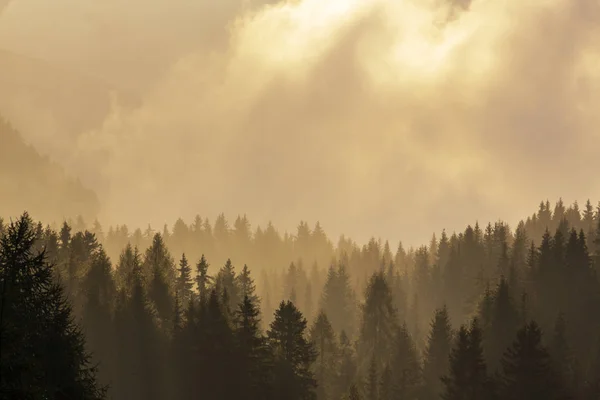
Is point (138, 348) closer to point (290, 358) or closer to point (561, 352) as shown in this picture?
point (290, 358)

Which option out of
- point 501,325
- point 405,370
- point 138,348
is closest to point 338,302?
point 405,370

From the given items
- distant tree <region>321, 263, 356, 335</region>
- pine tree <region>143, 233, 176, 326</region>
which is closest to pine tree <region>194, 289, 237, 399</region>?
pine tree <region>143, 233, 176, 326</region>

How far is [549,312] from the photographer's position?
3221 inches

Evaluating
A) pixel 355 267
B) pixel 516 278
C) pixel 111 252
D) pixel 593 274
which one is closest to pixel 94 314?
pixel 516 278

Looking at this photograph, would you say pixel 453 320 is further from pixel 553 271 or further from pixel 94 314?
pixel 94 314

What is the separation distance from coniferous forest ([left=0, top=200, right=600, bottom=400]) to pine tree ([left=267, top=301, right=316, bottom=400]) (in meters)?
0.11

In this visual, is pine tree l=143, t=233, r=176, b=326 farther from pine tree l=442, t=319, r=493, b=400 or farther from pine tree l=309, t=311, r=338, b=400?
pine tree l=442, t=319, r=493, b=400

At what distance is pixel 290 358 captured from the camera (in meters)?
55.0

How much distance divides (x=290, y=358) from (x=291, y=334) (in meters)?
1.88

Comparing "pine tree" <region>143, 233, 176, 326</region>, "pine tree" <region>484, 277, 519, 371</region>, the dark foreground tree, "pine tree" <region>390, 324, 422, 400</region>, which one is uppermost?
"pine tree" <region>143, 233, 176, 326</region>

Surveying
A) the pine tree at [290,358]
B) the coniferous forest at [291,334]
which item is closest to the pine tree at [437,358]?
the coniferous forest at [291,334]

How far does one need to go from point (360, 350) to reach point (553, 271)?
997 inches

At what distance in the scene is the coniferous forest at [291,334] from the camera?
23188 millimetres

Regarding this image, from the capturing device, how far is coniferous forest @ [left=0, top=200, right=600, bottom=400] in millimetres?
23188
